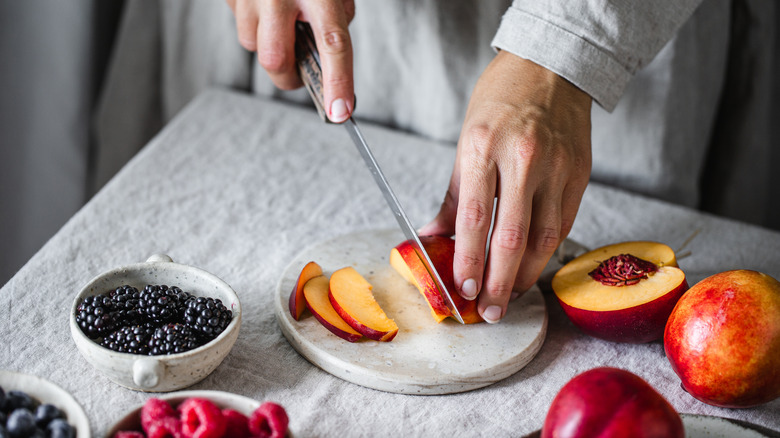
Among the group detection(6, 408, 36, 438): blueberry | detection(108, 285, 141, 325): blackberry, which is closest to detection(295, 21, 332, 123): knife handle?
detection(108, 285, 141, 325): blackberry

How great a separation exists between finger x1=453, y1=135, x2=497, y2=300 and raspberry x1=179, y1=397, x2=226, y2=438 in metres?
0.47

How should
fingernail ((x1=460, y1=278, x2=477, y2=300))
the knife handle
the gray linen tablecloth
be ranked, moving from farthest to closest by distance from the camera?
the knife handle, fingernail ((x1=460, y1=278, x2=477, y2=300)), the gray linen tablecloth

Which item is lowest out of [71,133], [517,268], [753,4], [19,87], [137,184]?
[71,133]

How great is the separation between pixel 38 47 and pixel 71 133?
0.29 meters

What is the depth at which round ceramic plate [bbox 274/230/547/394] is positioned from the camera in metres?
0.97

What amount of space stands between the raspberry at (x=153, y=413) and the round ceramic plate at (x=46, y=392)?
2.4 inches

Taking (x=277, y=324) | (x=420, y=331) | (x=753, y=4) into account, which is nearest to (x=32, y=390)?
(x=277, y=324)

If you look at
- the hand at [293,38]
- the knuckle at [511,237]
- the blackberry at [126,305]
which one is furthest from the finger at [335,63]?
the blackberry at [126,305]

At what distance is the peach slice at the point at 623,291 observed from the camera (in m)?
1.01

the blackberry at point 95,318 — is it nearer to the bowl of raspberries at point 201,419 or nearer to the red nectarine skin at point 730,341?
the bowl of raspberries at point 201,419

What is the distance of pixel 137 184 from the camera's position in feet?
4.72

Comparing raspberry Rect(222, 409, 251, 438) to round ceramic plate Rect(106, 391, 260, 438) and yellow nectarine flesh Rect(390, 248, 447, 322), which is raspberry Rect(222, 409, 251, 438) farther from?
yellow nectarine flesh Rect(390, 248, 447, 322)

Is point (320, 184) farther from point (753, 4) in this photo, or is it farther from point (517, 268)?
point (753, 4)

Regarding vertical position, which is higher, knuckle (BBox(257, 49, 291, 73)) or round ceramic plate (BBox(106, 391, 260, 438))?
knuckle (BBox(257, 49, 291, 73))
